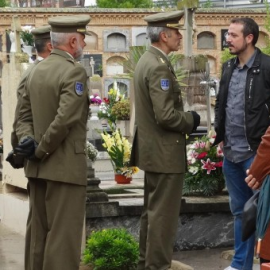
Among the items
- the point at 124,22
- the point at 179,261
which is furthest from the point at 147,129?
the point at 124,22

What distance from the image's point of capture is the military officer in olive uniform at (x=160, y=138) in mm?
7586

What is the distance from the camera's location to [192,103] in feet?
67.6

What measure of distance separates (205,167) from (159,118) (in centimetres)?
194

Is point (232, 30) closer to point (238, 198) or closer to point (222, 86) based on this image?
point (222, 86)

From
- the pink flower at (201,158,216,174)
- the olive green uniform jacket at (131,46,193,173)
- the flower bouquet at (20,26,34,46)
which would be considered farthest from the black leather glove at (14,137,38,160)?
the flower bouquet at (20,26,34,46)

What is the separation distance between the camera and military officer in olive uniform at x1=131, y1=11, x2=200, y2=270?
24.9ft

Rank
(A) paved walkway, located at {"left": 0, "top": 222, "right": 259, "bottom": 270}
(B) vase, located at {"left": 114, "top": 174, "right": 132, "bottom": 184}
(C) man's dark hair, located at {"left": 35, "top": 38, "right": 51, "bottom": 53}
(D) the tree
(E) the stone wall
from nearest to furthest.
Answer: (C) man's dark hair, located at {"left": 35, "top": 38, "right": 51, "bottom": 53} → (A) paved walkway, located at {"left": 0, "top": 222, "right": 259, "bottom": 270} → (E) the stone wall → (B) vase, located at {"left": 114, "top": 174, "right": 132, "bottom": 184} → (D) the tree

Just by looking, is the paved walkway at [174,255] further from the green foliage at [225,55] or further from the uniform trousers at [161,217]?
the green foliage at [225,55]

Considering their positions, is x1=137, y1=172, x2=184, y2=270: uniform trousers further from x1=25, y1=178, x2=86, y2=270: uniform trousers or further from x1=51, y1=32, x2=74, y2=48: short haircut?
x1=51, y1=32, x2=74, y2=48: short haircut

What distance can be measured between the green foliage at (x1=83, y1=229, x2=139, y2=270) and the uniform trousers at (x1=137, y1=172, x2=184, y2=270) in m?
0.36

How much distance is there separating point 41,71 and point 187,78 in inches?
560

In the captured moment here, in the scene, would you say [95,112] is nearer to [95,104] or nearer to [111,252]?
[95,104]

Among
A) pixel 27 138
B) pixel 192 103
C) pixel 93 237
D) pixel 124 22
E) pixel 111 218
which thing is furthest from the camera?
pixel 124 22

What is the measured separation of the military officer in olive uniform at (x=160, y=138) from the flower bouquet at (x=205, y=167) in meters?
1.64
